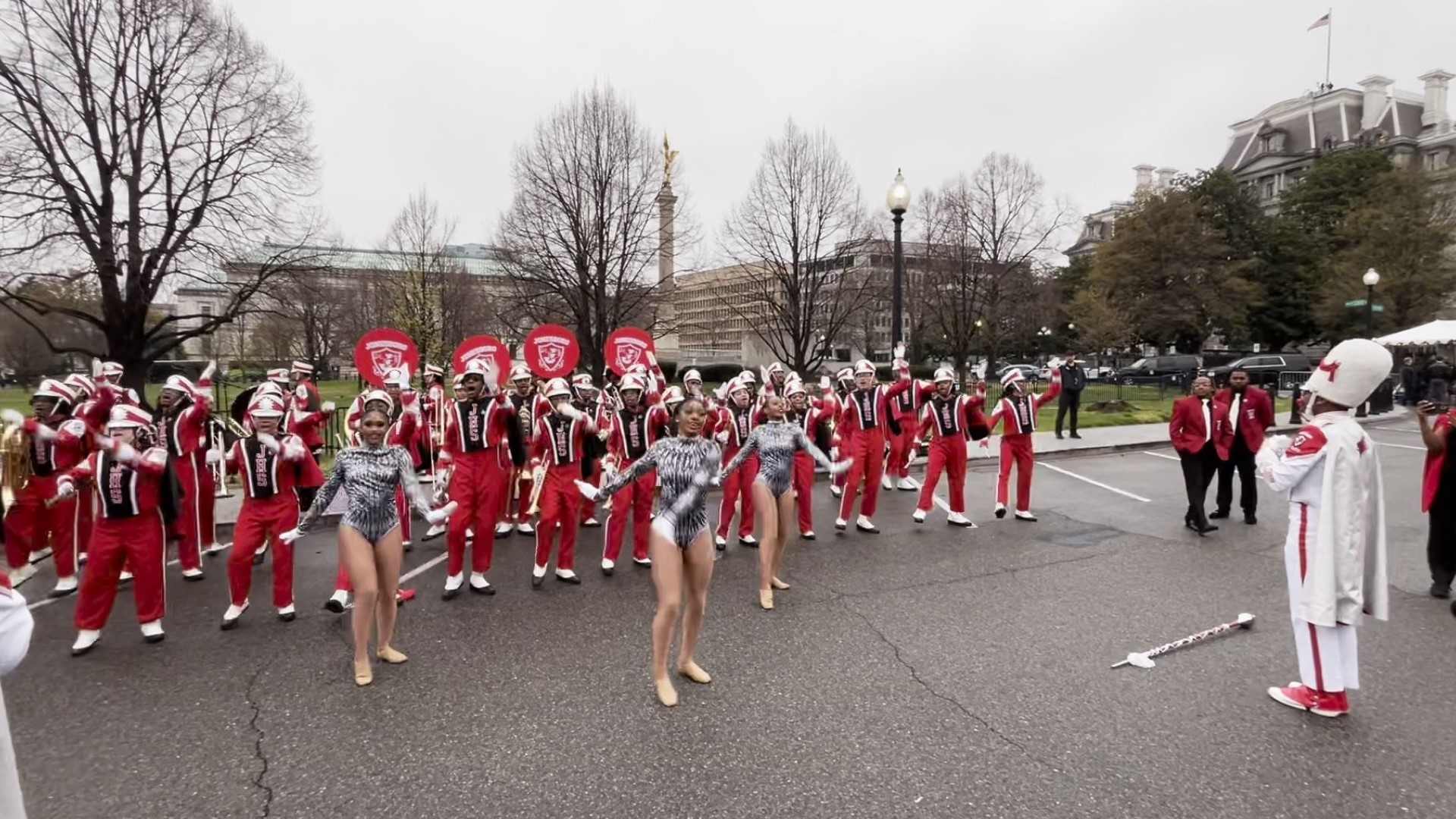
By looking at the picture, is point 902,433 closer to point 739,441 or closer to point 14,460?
point 739,441

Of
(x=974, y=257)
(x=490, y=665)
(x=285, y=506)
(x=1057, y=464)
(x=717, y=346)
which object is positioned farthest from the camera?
(x=717, y=346)

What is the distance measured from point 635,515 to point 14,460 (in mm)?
5950

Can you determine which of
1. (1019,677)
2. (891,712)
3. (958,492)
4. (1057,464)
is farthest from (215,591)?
(1057,464)

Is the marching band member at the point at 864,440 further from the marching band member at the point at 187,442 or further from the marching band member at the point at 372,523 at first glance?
the marching band member at the point at 187,442

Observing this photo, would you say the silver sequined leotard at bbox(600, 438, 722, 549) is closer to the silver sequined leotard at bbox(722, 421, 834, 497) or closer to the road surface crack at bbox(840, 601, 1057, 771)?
the silver sequined leotard at bbox(722, 421, 834, 497)

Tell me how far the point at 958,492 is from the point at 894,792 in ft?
21.0

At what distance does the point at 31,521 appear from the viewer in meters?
7.14

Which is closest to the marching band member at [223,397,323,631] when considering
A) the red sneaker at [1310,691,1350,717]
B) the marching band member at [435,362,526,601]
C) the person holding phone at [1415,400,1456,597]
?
the marching band member at [435,362,526,601]

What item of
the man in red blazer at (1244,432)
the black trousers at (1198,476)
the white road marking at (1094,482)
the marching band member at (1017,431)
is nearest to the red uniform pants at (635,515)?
the marching band member at (1017,431)

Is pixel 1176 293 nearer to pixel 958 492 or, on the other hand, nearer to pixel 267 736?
pixel 958 492

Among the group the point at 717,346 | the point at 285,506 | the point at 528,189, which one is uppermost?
the point at 528,189

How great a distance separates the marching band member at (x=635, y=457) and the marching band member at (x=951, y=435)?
371 centimetres

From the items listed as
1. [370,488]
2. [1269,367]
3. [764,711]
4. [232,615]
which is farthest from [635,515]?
[1269,367]

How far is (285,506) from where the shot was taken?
6074mm
